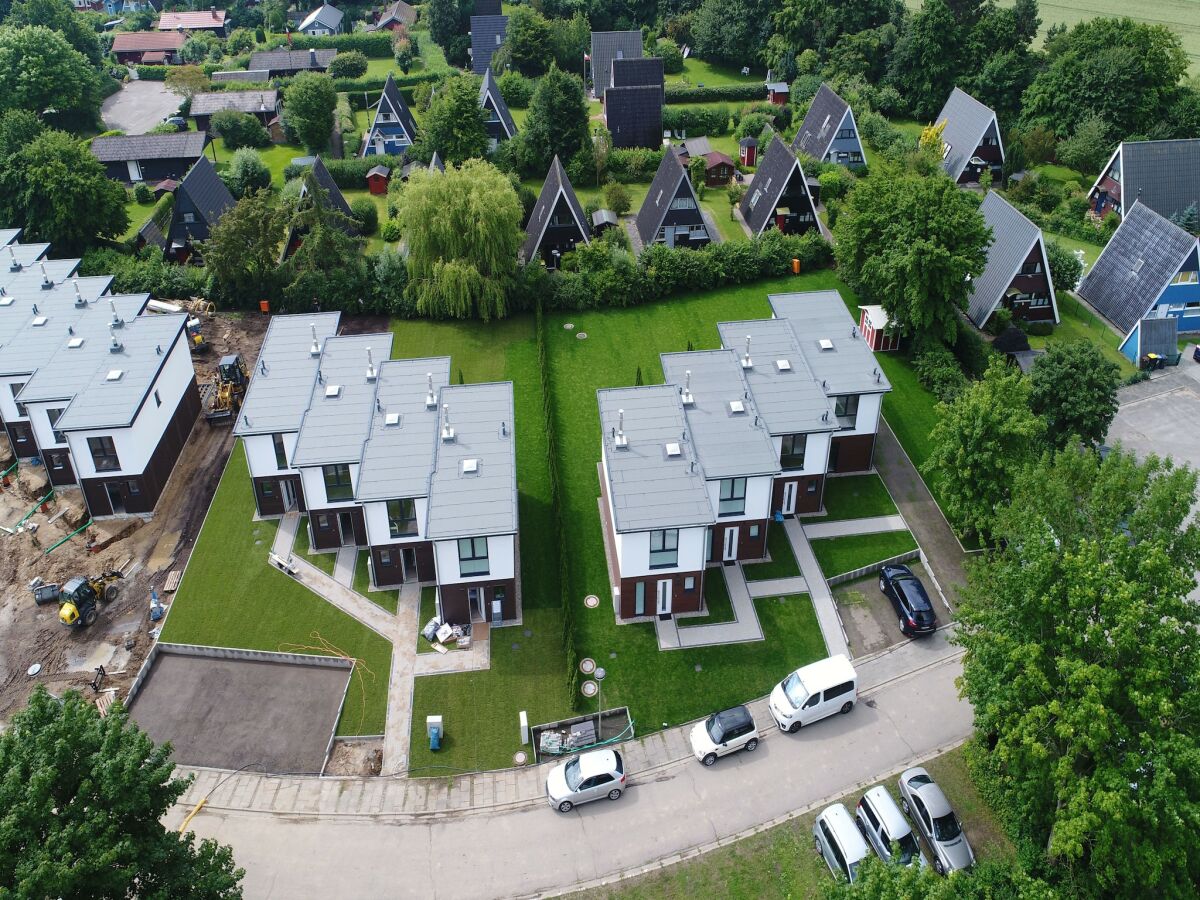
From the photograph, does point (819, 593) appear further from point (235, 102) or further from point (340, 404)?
point (235, 102)

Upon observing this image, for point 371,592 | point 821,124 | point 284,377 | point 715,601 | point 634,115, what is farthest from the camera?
point 634,115

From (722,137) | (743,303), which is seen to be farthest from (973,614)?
(722,137)

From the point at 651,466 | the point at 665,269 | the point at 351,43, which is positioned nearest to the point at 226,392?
the point at 651,466

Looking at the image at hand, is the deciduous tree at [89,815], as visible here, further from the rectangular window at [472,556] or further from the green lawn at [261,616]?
the rectangular window at [472,556]

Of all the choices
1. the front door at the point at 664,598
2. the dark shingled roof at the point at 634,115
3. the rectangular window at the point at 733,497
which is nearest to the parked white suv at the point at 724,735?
the front door at the point at 664,598

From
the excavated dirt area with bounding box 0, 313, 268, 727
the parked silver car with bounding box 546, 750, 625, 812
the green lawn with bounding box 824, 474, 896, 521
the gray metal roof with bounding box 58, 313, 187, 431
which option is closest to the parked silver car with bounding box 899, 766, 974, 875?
the parked silver car with bounding box 546, 750, 625, 812

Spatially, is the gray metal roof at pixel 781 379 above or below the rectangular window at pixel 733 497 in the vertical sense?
above
